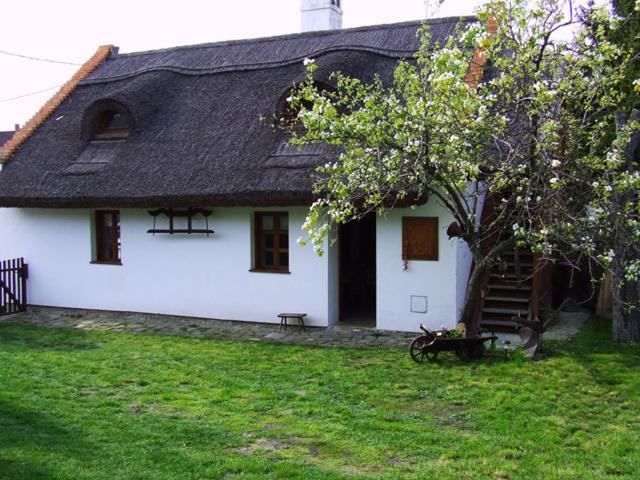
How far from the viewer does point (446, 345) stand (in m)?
8.40

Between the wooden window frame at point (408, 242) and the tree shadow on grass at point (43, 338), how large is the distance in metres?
4.90

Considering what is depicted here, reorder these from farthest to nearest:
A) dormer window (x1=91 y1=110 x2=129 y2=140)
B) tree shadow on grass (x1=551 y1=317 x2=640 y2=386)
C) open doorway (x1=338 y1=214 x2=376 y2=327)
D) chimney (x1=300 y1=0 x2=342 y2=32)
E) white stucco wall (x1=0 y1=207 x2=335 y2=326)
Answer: chimney (x1=300 y1=0 x2=342 y2=32) → dormer window (x1=91 y1=110 x2=129 y2=140) → open doorway (x1=338 y1=214 x2=376 y2=327) → white stucco wall (x1=0 y1=207 x2=335 y2=326) → tree shadow on grass (x1=551 y1=317 x2=640 y2=386)

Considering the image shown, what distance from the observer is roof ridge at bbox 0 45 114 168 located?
1418cm

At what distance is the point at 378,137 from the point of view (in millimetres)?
7324

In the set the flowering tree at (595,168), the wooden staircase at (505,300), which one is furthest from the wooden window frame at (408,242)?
the flowering tree at (595,168)

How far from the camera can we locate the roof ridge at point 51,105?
14.2 metres

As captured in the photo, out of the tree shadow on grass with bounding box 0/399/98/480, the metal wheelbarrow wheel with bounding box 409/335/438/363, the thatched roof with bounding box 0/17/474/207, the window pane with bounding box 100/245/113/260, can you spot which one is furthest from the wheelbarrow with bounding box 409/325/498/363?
the window pane with bounding box 100/245/113/260

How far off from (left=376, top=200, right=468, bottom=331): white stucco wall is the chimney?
8160mm

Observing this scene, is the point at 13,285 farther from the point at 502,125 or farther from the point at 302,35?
the point at 502,125

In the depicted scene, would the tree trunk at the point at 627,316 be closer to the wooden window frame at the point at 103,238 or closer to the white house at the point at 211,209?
the white house at the point at 211,209

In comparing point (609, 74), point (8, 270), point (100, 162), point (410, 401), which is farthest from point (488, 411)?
point (8, 270)

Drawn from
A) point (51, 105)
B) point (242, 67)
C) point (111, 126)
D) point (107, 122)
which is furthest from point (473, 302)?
point (51, 105)

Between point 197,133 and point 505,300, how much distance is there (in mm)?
6325

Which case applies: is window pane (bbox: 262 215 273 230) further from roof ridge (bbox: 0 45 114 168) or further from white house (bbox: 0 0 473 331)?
roof ridge (bbox: 0 45 114 168)
